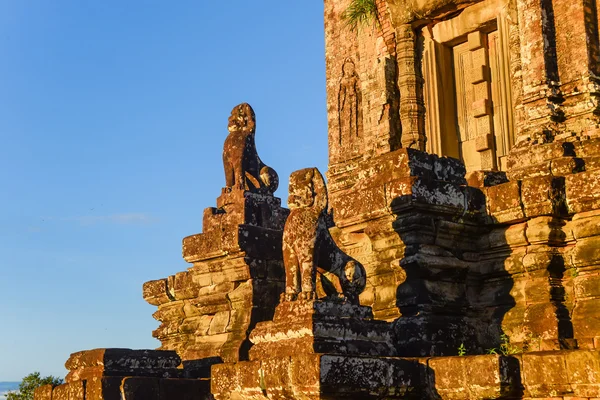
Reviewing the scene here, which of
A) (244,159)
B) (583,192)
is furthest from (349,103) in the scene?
(583,192)

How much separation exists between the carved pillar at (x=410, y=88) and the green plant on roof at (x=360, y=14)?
1.11 meters

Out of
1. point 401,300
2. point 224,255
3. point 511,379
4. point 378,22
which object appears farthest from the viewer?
point 378,22

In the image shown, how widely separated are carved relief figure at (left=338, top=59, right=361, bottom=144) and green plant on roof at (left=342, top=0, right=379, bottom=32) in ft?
2.26

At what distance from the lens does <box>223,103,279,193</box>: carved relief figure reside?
13.5 meters

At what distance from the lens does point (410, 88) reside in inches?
622

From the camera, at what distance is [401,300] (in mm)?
10555

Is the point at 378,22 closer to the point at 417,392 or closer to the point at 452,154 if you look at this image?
the point at 452,154

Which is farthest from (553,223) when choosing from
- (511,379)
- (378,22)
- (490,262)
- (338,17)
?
(338,17)

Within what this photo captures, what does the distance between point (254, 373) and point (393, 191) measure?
112 inches

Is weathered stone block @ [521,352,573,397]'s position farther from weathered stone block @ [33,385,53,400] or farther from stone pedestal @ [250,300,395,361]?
weathered stone block @ [33,385,53,400]

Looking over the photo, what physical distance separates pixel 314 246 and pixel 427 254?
164cm

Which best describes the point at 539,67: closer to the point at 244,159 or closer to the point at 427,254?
the point at 427,254

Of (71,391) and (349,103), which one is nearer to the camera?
(71,391)

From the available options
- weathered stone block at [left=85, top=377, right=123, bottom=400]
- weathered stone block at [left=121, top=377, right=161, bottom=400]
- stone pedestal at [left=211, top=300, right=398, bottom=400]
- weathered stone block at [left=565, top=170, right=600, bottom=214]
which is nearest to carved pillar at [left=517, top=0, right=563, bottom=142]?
weathered stone block at [left=565, top=170, right=600, bottom=214]
